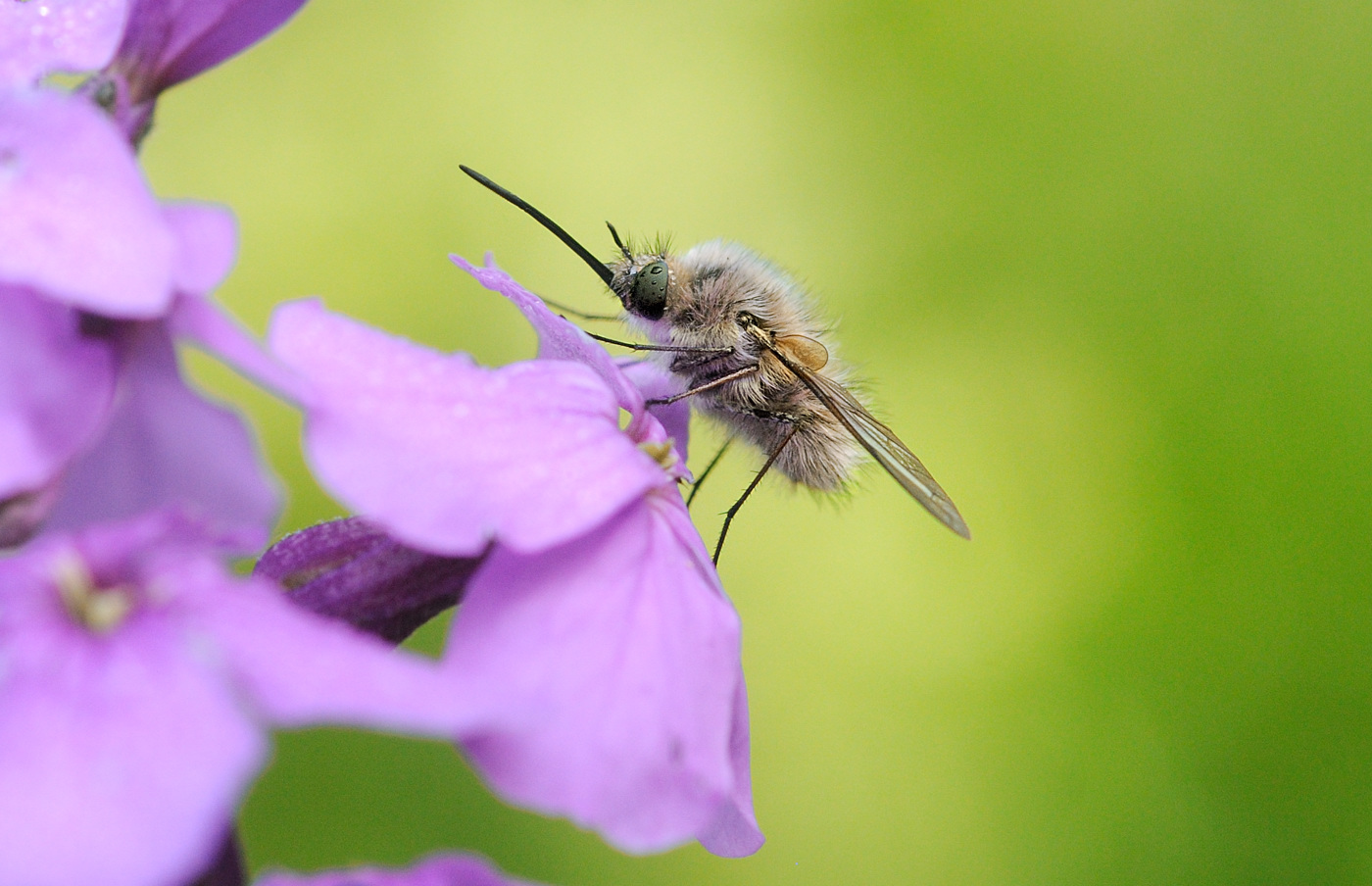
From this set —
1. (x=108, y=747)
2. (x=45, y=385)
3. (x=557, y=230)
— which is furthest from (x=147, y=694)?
(x=557, y=230)

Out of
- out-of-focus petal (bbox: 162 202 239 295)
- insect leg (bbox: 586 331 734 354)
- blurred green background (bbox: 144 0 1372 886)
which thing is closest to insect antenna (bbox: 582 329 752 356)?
insect leg (bbox: 586 331 734 354)

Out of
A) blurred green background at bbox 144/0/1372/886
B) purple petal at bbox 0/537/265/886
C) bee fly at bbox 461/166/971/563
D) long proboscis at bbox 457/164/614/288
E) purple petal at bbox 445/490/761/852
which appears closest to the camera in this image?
purple petal at bbox 0/537/265/886

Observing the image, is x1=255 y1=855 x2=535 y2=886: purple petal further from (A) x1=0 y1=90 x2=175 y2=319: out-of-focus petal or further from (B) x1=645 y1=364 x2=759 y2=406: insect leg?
(B) x1=645 y1=364 x2=759 y2=406: insect leg

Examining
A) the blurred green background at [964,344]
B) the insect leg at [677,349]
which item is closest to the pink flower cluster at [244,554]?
the insect leg at [677,349]

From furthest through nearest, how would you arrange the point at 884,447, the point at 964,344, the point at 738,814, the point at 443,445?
1. the point at 964,344
2. the point at 884,447
3. the point at 738,814
4. the point at 443,445

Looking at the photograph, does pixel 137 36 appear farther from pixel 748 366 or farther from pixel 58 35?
pixel 748 366

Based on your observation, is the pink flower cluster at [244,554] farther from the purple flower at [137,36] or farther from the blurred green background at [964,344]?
the blurred green background at [964,344]
